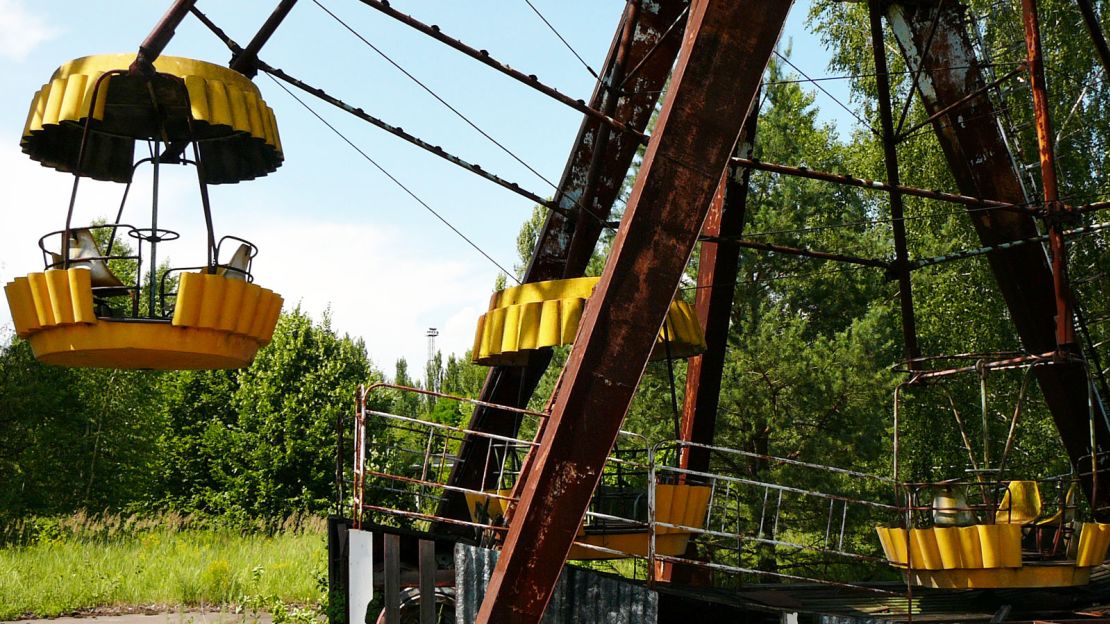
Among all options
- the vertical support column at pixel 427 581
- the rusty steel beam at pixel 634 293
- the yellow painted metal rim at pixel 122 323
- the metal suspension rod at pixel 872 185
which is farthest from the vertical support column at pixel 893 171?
the yellow painted metal rim at pixel 122 323

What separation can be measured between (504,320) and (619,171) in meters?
2.38

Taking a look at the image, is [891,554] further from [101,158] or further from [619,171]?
[101,158]

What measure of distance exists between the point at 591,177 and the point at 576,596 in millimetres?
4956

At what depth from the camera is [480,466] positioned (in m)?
11.7

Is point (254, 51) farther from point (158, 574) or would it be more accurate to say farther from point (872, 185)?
point (158, 574)

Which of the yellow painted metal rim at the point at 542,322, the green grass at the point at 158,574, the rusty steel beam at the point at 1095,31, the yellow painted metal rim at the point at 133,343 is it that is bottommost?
the green grass at the point at 158,574

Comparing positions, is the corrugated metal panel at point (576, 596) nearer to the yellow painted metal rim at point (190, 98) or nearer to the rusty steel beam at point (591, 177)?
the yellow painted metal rim at point (190, 98)

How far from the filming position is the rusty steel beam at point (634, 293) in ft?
21.5

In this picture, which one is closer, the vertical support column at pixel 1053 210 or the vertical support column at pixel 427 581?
the vertical support column at pixel 427 581

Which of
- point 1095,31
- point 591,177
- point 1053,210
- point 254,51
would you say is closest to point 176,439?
point 591,177

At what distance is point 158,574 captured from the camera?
17.3 m

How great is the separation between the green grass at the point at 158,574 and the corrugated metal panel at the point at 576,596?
19.5 feet

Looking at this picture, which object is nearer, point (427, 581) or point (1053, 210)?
point (427, 581)

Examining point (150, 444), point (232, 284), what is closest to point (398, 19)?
point (232, 284)
